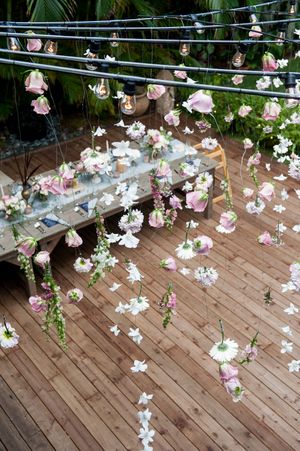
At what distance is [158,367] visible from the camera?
3.21 meters

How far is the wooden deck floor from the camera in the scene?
2.82 metres

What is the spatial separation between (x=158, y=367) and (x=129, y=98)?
6.91ft

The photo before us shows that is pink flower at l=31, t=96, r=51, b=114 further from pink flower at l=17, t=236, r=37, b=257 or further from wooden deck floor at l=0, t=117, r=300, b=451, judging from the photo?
A: wooden deck floor at l=0, t=117, r=300, b=451

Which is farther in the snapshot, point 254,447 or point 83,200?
point 83,200

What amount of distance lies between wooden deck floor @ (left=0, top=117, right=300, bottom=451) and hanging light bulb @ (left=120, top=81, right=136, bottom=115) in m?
1.92

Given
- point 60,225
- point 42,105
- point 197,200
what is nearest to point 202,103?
point 197,200

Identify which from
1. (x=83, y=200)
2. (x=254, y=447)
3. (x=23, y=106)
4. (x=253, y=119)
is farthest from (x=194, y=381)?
(x=23, y=106)

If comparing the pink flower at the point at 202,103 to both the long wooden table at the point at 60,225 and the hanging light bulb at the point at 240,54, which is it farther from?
the long wooden table at the point at 60,225

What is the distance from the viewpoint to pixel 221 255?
414 centimetres

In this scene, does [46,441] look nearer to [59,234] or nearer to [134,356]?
[134,356]

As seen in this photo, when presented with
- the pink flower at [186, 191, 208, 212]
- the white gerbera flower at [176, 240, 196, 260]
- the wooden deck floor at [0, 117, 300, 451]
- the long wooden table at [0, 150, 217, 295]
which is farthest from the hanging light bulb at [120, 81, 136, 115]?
the long wooden table at [0, 150, 217, 295]

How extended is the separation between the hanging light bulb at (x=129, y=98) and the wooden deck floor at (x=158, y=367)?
1.92 meters

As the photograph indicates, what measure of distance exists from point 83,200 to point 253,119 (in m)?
2.61

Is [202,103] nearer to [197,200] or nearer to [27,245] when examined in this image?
[197,200]
